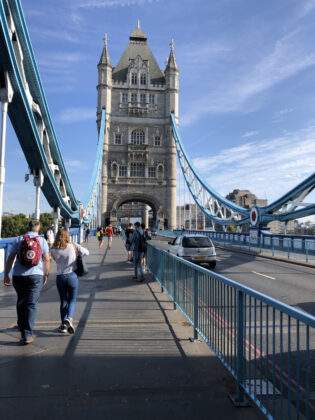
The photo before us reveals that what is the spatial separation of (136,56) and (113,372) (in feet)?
259

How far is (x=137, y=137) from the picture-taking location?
7369 cm

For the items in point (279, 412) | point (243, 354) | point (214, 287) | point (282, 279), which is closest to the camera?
point (279, 412)

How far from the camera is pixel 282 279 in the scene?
1220 centimetres

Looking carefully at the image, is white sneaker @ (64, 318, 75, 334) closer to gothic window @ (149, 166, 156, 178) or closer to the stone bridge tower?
the stone bridge tower

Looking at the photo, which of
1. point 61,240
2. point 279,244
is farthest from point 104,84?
point 61,240

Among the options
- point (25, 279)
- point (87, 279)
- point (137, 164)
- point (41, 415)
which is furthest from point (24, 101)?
point (137, 164)

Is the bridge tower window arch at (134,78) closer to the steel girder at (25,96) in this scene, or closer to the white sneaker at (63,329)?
the steel girder at (25,96)

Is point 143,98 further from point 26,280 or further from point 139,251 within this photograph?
point 26,280

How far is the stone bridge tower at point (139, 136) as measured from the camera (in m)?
71.6

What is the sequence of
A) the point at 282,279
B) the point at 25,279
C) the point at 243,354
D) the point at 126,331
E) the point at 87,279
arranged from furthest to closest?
the point at 282,279 < the point at 87,279 < the point at 126,331 < the point at 25,279 < the point at 243,354

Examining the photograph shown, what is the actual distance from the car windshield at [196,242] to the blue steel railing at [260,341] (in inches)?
385

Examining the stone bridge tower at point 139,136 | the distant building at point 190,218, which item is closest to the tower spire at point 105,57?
the stone bridge tower at point 139,136

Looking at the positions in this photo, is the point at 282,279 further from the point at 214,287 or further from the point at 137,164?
the point at 137,164

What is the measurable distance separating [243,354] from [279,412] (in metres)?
0.68
